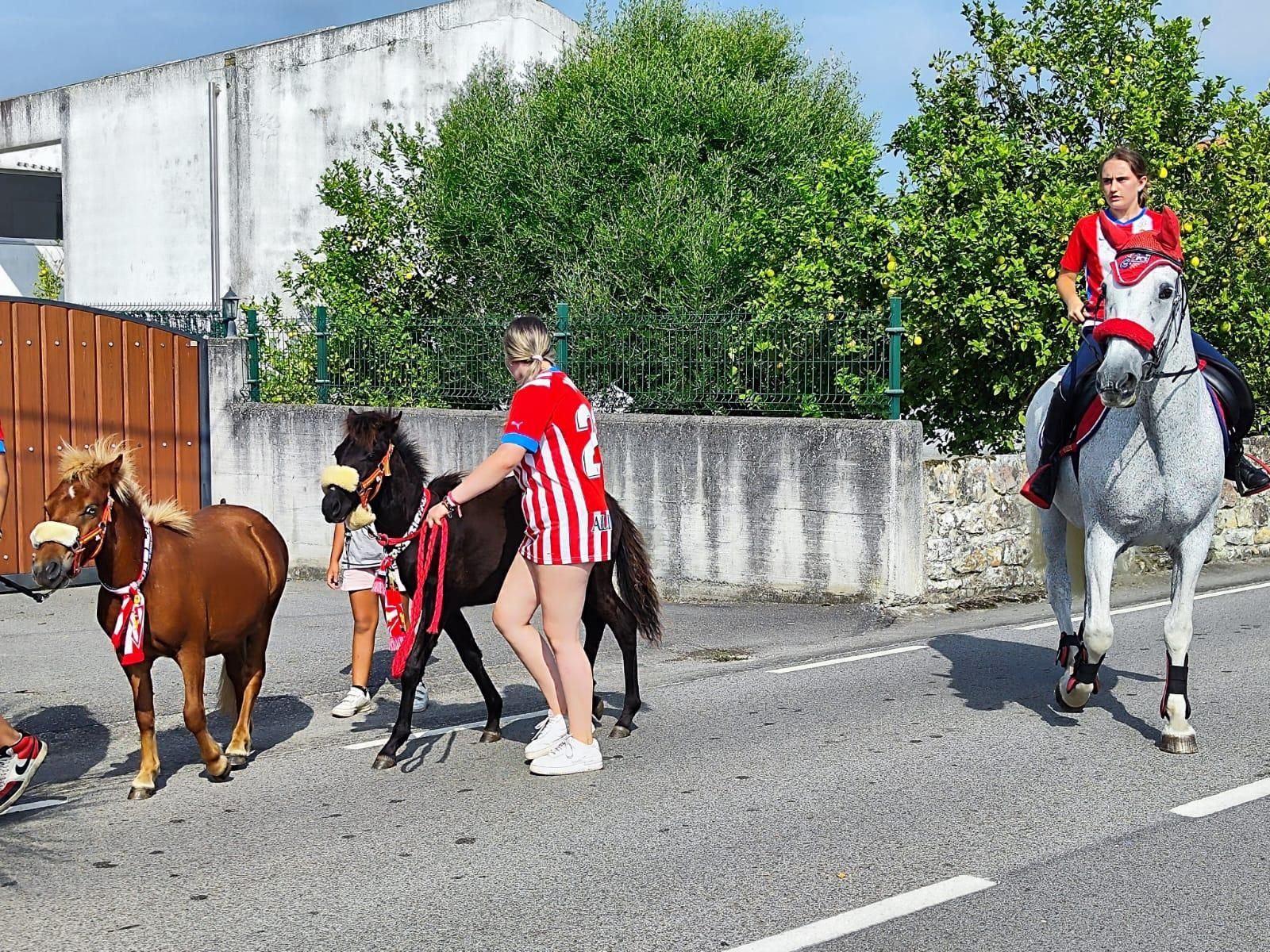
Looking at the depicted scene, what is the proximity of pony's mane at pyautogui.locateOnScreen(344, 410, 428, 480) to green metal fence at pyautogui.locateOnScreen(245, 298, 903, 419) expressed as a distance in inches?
234

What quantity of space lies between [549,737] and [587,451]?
56.2 inches

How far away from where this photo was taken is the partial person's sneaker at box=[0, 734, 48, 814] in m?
6.33

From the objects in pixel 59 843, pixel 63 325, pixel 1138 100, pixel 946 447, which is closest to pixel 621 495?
pixel 946 447

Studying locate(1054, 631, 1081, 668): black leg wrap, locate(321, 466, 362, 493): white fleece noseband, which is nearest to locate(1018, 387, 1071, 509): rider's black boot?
locate(1054, 631, 1081, 668): black leg wrap

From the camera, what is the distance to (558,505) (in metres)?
6.80

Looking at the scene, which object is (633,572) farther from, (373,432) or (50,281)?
(50,281)

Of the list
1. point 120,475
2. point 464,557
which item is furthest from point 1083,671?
point 120,475

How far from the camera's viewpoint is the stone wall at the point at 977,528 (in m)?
12.6

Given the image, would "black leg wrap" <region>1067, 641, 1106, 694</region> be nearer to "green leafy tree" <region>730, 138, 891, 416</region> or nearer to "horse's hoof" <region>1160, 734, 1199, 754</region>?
"horse's hoof" <region>1160, 734, 1199, 754</region>

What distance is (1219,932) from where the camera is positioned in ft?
15.6

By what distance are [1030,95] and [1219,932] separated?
40.1 feet

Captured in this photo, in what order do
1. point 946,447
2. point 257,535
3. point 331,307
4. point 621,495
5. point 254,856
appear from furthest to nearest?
point 331,307 → point 946,447 → point 621,495 → point 257,535 → point 254,856

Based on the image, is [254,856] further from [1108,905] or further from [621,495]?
[621,495]

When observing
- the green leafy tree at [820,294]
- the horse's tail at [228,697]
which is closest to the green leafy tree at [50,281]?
the green leafy tree at [820,294]
